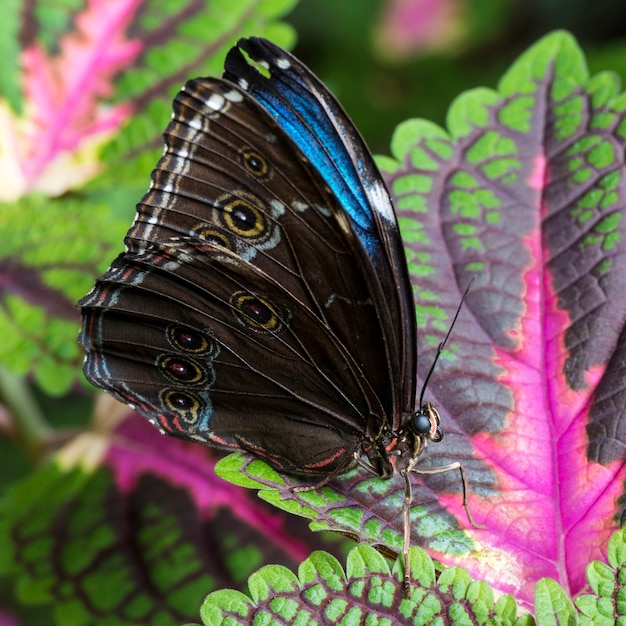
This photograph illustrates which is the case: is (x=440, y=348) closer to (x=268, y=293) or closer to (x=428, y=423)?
(x=428, y=423)

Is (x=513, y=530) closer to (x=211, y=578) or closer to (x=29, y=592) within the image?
(x=211, y=578)

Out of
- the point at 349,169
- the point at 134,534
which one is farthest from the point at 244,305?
the point at 134,534

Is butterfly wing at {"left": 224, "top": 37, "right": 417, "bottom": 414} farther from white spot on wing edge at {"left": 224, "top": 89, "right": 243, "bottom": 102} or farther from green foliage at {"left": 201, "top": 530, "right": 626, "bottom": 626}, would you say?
green foliage at {"left": 201, "top": 530, "right": 626, "bottom": 626}

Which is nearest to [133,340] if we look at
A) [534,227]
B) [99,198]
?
[534,227]

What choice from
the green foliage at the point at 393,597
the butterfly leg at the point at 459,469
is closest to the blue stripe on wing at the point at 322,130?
the butterfly leg at the point at 459,469

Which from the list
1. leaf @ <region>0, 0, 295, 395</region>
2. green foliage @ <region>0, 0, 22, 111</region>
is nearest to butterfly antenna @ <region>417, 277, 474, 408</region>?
leaf @ <region>0, 0, 295, 395</region>
